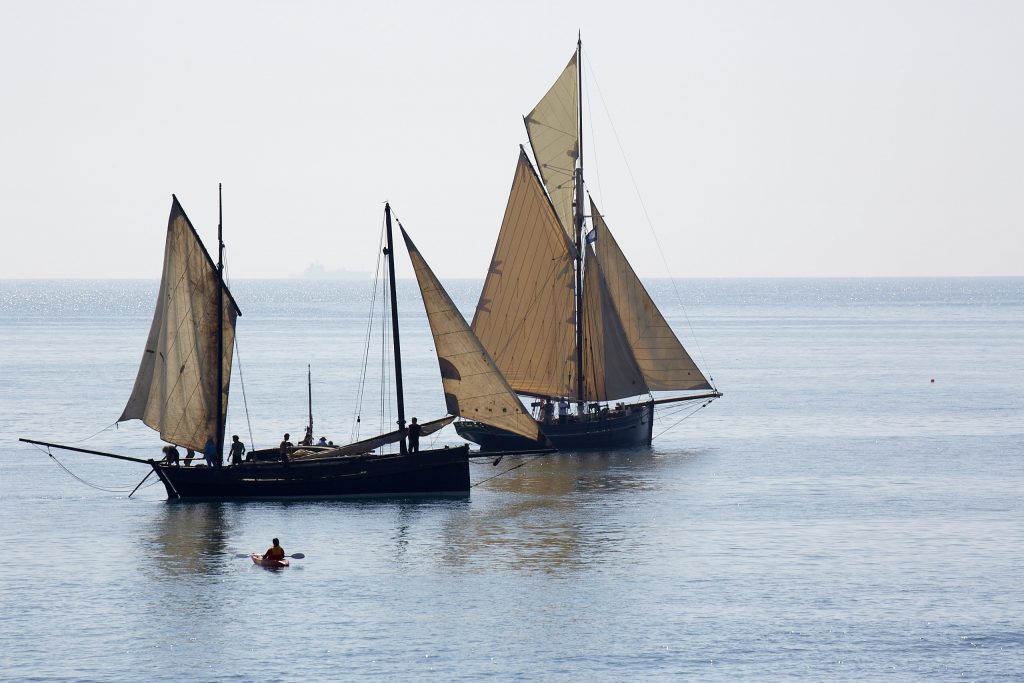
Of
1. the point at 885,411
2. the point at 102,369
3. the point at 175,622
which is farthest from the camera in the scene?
the point at 102,369

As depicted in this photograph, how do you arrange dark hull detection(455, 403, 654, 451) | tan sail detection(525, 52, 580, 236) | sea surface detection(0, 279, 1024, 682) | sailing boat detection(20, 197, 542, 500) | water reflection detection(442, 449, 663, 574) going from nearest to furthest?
sea surface detection(0, 279, 1024, 682), water reflection detection(442, 449, 663, 574), sailing boat detection(20, 197, 542, 500), dark hull detection(455, 403, 654, 451), tan sail detection(525, 52, 580, 236)

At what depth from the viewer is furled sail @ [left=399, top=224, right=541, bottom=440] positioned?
216 feet

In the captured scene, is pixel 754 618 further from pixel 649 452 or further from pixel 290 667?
pixel 649 452

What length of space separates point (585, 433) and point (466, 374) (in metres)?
19.4

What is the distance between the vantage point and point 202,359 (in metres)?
65.6

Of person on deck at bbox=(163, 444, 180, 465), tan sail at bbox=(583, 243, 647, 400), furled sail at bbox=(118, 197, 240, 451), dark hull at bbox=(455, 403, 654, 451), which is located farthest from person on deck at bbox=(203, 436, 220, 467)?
tan sail at bbox=(583, 243, 647, 400)

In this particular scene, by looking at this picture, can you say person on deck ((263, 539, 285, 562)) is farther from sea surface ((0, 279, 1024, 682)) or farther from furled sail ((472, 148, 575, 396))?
furled sail ((472, 148, 575, 396))

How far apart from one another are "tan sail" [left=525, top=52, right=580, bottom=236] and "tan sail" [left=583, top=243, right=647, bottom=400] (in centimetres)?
407

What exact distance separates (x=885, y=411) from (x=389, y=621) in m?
75.6

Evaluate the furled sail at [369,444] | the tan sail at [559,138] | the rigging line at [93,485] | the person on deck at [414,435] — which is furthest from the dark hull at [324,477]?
the tan sail at [559,138]

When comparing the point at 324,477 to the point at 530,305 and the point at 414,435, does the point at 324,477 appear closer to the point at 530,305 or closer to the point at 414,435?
the point at 414,435

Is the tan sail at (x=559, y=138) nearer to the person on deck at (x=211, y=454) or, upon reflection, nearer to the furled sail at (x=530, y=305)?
the furled sail at (x=530, y=305)

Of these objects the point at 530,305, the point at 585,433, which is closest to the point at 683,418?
the point at 585,433

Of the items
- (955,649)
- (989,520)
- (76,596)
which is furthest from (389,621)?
(989,520)
